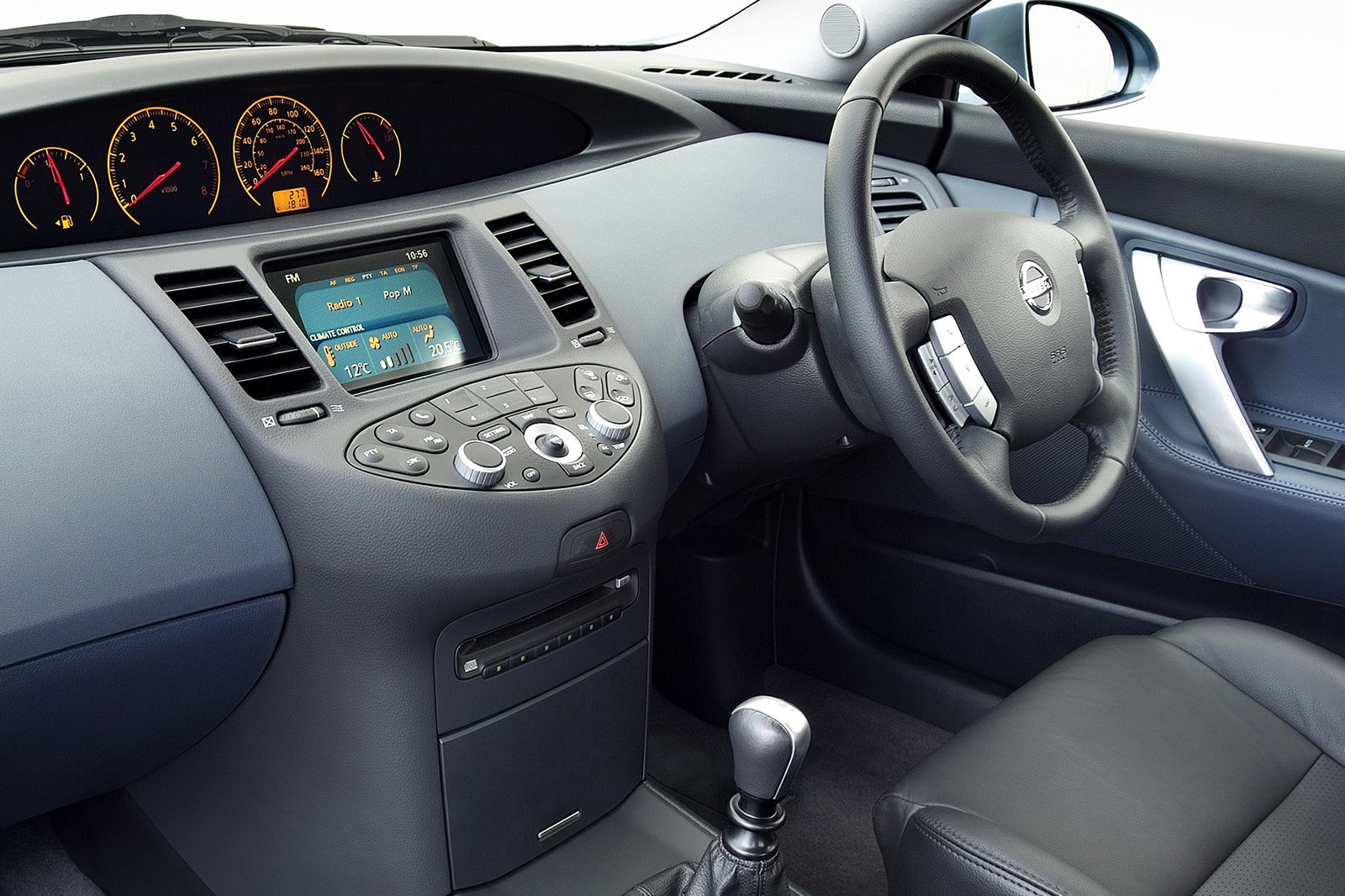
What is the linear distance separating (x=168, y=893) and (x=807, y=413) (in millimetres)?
986

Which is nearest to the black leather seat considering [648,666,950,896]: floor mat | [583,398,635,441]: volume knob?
[583,398,635,441]: volume knob

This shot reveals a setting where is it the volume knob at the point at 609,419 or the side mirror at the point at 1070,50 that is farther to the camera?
the side mirror at the point at 1070,50

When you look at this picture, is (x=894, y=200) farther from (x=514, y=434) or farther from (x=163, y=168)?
(x=163, y=168)

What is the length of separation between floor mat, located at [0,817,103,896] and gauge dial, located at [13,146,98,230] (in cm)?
91

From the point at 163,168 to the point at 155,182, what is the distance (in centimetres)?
2

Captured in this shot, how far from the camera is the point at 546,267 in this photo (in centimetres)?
140

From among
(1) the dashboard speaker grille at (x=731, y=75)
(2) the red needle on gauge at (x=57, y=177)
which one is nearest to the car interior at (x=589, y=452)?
(2) the red needle on gauge at (x=57, y=177)

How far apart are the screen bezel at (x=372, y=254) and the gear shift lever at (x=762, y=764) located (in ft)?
1.61

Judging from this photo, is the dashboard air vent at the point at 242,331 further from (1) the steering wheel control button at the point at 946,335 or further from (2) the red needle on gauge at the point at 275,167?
(1) the steering wheel control button at the point at 946,335

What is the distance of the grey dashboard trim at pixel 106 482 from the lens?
3.24 ft

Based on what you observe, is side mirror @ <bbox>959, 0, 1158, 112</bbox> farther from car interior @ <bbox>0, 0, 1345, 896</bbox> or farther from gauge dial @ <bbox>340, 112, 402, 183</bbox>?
gauge dial @ <bbox>340, 112, 402, 183</bbox>

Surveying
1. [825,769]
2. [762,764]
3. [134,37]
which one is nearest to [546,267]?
[134,37]

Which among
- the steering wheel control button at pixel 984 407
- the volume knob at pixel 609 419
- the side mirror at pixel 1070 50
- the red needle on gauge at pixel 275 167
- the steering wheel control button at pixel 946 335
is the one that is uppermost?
the side mirror at pixel 1070 50

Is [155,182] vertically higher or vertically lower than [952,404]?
higher
